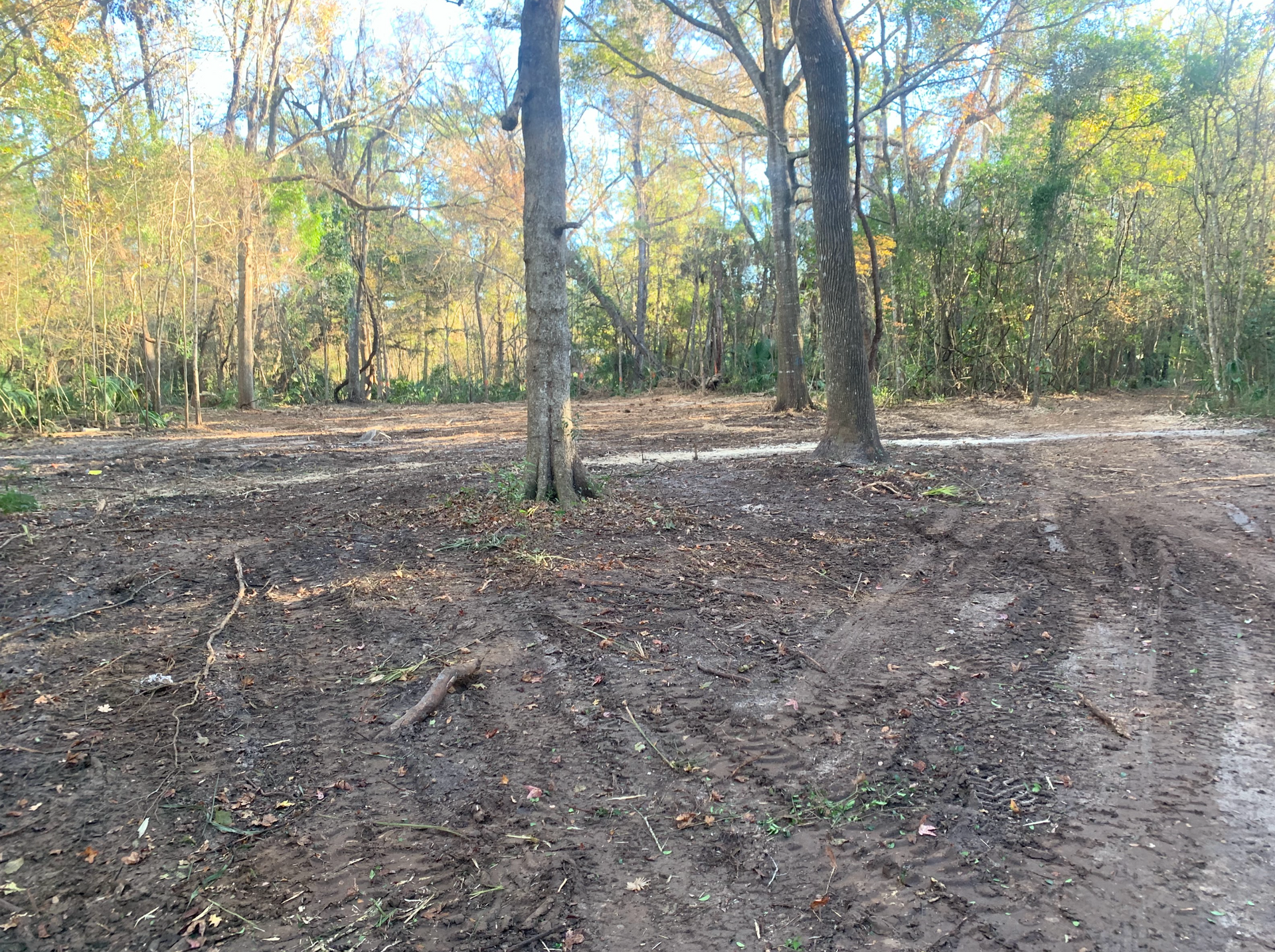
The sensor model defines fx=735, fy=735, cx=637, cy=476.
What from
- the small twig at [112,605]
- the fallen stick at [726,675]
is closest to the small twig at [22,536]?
the small twig at [112,605]

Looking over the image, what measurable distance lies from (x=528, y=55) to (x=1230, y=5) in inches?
387

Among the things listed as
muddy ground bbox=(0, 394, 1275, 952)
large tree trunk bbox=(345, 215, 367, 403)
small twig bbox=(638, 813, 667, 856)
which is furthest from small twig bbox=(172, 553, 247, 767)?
large tree trunk bbox=(345, 215, 367, 403)

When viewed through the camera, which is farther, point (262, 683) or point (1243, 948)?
point (262, 683)

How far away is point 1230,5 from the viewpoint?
31.2 feet

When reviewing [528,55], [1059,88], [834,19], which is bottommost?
[528,55]

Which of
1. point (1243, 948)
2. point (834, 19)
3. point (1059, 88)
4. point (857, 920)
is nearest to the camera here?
point (1243, 948)

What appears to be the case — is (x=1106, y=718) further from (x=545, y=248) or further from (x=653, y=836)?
(x=545, y=248)

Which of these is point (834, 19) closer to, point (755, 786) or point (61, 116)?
point (755, 786)

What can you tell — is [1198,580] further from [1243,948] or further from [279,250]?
[279,250]

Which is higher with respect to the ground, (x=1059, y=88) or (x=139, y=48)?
(x=139, y=48)

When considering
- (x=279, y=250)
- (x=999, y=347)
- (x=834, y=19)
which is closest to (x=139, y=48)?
(x=279, y=250)

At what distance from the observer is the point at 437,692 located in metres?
2.90

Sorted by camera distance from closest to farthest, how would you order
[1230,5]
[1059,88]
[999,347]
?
[1230,5] → [1059,88] → [999,347]

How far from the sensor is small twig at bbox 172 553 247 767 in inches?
106
